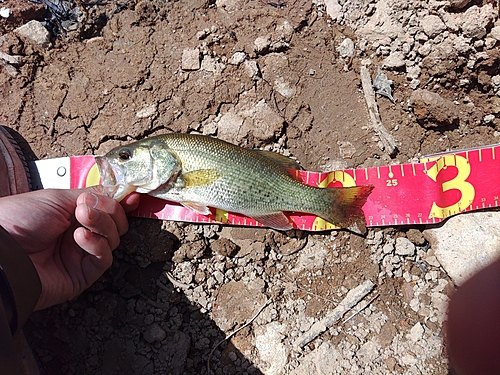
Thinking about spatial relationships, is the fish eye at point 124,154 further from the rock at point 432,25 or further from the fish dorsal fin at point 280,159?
the rock at point 432,25

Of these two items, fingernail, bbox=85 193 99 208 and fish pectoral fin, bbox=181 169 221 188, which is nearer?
fingernail, bbox=85 193 99 208

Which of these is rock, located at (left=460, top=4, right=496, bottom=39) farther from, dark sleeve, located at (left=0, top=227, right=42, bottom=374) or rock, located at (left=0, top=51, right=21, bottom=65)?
rock, located at (left=0, top=51, right=21, bottom=65)

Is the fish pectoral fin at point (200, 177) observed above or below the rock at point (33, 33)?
below

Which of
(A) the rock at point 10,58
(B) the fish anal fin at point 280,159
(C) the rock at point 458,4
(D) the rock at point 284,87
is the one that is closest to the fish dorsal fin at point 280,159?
(B) the fish anal fin at point 280,159

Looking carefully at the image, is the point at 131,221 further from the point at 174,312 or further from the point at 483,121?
Answer: the point at 483,121

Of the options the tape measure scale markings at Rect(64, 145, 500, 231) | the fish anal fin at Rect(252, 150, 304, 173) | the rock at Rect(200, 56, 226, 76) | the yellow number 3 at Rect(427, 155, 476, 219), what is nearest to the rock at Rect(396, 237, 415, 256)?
the tape measure scale markings at Rect(64, 145, 500, 231)

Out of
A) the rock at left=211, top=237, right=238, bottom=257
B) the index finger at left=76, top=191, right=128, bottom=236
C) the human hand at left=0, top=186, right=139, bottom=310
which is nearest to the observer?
the human hand at left=0, top=186, right=139, bottom=310
